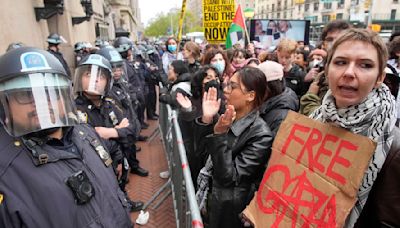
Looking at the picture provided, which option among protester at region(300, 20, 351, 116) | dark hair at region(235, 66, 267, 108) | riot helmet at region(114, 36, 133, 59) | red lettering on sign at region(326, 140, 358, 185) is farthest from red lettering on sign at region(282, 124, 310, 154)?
riot helmet at region(114, 36, 133, 59)

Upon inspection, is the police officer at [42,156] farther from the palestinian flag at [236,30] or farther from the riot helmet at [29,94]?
the palestinian flag at [236,30]

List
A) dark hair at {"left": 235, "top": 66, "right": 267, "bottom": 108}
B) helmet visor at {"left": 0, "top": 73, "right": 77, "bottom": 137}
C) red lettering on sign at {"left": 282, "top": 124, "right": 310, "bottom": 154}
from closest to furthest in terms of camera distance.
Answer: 1. helmet visor at {"left": 0, "top": 73, "right": 77, "bottom": 137}
2. red lettering on sign at {"left": 282, "top": 124, "right": 310, "bottom": 154}
3. dark hair at {"left": 235, "top": 66, "right": 267, "bottom": 108}

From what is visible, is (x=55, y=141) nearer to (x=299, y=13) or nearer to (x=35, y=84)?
(x=35, y=84)

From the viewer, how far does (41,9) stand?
7930 mm

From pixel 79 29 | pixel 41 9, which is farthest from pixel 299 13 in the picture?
pixel 41 9

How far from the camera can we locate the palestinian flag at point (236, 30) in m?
6.15

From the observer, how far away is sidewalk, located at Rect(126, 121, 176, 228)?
13.0ft

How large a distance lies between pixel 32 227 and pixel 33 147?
1.19ft

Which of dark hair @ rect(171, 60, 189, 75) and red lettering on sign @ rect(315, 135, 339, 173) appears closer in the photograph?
red lettering on sign @ rect(315, 135, 339, 173)

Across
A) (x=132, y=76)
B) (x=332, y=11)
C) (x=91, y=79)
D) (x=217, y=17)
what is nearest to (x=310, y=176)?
(x=91, y=79)

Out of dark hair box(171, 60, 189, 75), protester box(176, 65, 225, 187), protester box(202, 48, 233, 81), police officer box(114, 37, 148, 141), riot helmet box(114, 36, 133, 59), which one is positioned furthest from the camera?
riot helmet box(114, 36, 133, 59)

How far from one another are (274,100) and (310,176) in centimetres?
119

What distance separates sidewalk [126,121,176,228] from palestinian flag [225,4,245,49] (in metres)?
2.87

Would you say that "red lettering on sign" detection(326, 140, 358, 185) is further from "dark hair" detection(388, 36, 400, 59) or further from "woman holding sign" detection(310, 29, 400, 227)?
"dark hair" detection(388, 36, 400, 59)
